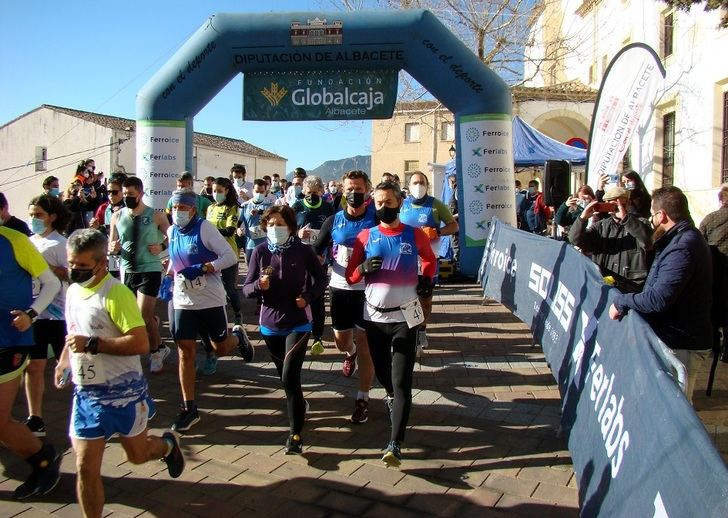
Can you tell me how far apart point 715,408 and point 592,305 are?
92.6 inches

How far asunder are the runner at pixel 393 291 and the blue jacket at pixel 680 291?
1428mm

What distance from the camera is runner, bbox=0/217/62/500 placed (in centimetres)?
362

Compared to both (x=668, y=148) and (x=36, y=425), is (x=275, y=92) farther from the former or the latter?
(x=668, y=148)

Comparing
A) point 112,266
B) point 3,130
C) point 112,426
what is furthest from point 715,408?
point 3,130

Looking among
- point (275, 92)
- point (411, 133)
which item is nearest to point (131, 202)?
point (275, 92)

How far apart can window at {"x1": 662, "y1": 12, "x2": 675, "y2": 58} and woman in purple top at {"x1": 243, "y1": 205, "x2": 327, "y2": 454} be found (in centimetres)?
1708

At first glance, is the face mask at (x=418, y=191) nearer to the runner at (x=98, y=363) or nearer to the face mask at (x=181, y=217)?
the face mask at (x=181, y=217)

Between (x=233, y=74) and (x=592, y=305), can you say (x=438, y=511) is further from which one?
(x=233, y=74)

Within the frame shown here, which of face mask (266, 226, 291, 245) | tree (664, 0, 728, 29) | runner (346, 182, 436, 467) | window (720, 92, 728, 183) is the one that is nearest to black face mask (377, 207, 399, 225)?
runner (346, 182, 436, 467)

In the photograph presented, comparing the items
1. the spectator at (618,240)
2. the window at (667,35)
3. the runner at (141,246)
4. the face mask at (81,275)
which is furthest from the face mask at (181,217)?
the window at (667,35)

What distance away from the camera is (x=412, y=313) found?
14.2 ft

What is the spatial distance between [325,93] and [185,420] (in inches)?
285

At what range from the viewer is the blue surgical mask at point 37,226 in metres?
4.89

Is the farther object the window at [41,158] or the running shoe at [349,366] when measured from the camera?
the window at [41,158]
